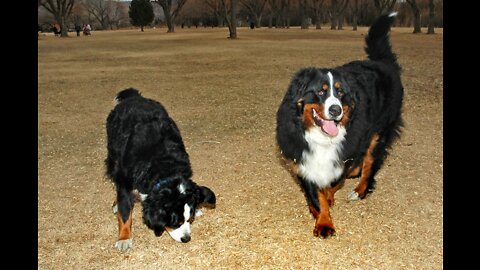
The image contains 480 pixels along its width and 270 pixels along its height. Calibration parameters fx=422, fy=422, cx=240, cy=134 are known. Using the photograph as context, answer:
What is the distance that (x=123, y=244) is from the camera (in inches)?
171

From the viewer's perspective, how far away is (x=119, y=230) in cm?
448

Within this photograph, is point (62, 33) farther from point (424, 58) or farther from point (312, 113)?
point (312, 113)

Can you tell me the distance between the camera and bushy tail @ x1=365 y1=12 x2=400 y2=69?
221 inches

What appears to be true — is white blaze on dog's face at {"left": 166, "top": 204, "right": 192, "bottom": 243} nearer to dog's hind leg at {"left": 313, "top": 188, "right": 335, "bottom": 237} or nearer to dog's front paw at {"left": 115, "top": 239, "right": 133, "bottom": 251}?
dog's front paw at {"left": 115, "top": 239, "right": 133, "bottom": 251}

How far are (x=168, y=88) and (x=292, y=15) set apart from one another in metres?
81.9

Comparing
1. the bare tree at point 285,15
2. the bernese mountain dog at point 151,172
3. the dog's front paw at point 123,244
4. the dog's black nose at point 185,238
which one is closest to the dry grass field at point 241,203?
the dog's front paw at point 123,244

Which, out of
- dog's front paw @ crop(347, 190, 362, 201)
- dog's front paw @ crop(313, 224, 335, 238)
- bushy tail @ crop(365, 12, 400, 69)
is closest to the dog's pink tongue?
dog's front paw @ crop(313, 224, 335, 238)

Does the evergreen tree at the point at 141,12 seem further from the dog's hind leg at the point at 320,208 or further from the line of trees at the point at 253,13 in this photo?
the dog's hind leg at the point at 320,208

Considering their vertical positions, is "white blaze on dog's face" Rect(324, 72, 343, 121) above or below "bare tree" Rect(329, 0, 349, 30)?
below

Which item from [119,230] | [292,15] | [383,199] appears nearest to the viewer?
[119,230]

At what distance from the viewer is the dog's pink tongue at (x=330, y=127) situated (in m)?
4.27

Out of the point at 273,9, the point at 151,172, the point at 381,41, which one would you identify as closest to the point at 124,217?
the point at 151,172

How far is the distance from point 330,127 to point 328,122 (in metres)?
0.06
